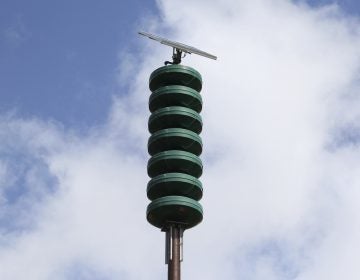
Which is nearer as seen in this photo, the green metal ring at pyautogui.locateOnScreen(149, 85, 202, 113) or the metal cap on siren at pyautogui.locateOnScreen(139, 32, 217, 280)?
the metal cap on siren at pyautogui.locateOnScreen(139, 32, 217, 280)

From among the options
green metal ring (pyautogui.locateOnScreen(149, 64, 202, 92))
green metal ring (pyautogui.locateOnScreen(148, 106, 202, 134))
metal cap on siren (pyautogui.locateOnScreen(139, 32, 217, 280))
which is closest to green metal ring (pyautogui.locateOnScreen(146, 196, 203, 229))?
metal cap on siren (pyautogui.locateOnScreen(139, 32, 217, 280))

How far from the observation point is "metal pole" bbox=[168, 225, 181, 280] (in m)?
80.6

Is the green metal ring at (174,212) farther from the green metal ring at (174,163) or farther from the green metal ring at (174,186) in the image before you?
the green metal ring at (174,163)

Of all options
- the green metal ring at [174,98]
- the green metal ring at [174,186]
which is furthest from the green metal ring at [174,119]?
the green metal ring at [174,186]

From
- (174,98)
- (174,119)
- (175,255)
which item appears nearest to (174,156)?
(174,119)

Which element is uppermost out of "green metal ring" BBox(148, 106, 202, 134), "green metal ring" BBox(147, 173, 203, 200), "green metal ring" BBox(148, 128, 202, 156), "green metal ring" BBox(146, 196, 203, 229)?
"green metal ring" BBox(148, 106, 202, 134)

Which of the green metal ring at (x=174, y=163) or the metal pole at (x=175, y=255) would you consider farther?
the green metal ring at (x=174, y=163)

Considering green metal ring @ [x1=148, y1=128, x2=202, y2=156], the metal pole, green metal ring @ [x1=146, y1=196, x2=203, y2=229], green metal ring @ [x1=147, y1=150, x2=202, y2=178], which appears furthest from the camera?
green metal ring @ [x1=148, y1=128, x2=202, y2=156]

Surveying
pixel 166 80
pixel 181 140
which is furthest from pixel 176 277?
pixel 166 80

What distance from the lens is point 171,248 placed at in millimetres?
82750

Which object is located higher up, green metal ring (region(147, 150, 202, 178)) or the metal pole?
green metal ring (region(147, 150, 202, 178))

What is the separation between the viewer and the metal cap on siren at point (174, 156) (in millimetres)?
83562

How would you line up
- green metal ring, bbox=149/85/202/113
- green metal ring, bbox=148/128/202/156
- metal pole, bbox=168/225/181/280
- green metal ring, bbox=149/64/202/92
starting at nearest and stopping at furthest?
metal pole, bbox=168/225/181/280 → green metal ring, bbox=148/128/202/156 → green metal ring, bbox=149/85/202/113 → green metal ring, bbox=149/64/202/92

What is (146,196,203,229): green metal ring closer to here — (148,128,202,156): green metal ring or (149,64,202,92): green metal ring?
(148,128,202,156): green metal ring
